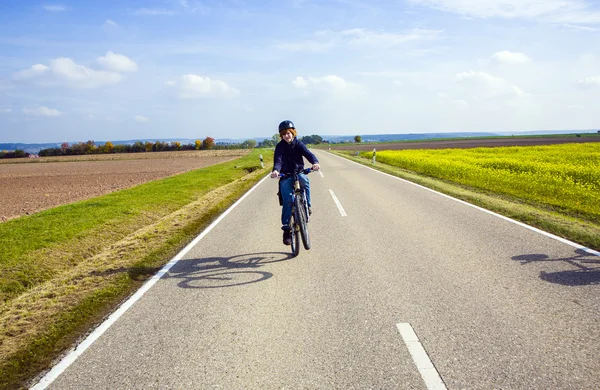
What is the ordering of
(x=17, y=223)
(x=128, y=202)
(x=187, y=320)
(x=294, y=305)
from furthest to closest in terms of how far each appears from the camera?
(x=128, y=202), (x=17, y=223), (x=294, y=305), (x=187, y=320)

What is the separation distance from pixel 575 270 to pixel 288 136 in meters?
4.59

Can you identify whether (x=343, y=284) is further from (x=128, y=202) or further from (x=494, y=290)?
(x=128, y=202)

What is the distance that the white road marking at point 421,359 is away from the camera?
284 centimetres

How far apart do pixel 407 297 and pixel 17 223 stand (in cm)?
1011

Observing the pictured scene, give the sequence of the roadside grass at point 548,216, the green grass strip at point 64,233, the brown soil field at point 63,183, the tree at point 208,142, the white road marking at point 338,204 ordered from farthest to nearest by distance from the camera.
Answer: the tree at point 208,142 → the brown soil field at point 63,183 → the white road marking at point 338,204 → the roadside grass at point 548,216 → the green grass strip at point 64,233

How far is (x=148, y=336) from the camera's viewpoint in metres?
3.78

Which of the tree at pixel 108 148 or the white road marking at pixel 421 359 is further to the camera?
the tree at pixel 108 148

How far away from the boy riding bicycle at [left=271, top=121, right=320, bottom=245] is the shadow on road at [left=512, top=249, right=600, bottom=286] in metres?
3.49

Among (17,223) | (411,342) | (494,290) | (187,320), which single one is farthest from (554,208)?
(17,223)

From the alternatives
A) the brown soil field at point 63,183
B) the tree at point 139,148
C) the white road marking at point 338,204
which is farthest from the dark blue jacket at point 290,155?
the tree at point 139,148

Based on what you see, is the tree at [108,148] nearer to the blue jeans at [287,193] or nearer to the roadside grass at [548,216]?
the roadside grass at [548,216]

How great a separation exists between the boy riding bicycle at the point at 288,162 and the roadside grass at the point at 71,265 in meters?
2.09

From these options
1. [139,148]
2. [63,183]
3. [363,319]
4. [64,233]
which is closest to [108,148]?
[139,148]

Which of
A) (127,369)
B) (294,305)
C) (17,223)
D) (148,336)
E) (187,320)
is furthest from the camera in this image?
(17,223)
